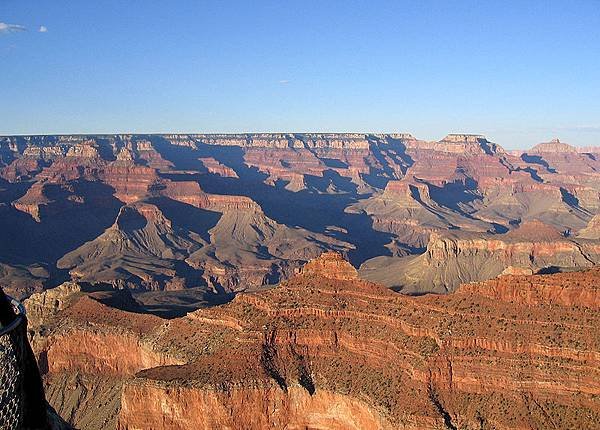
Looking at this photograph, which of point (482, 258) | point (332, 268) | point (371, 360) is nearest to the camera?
point (371, 360)

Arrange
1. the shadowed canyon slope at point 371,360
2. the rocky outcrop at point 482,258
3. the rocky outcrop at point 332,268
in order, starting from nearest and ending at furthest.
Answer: the shadowed canyon slope at point 371,360
the rocky outcrop at point 332,268
the rocky outcrop at point 482,258

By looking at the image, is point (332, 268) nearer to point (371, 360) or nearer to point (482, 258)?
point (371, 360)

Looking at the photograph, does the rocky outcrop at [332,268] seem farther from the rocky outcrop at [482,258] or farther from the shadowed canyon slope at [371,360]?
the rocky outcrop at [482,258]

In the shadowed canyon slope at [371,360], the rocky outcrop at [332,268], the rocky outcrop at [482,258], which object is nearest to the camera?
the shadowed canyon slope at [371,360]

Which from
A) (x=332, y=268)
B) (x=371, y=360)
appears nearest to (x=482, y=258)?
(x=332, y=268)

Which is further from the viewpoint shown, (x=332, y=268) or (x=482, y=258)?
(x=482, y=258)

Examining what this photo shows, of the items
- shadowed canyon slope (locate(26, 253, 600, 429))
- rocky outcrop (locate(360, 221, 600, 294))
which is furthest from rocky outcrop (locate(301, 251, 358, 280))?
rocky outcrop (locate(360, 221, 600, 294))

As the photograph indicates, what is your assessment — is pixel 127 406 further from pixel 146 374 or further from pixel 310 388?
pixel 310 388

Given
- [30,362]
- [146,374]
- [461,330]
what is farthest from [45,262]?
[30,362]

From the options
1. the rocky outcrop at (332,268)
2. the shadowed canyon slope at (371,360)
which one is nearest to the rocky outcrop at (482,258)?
the rocky outcrop at (332,268)
